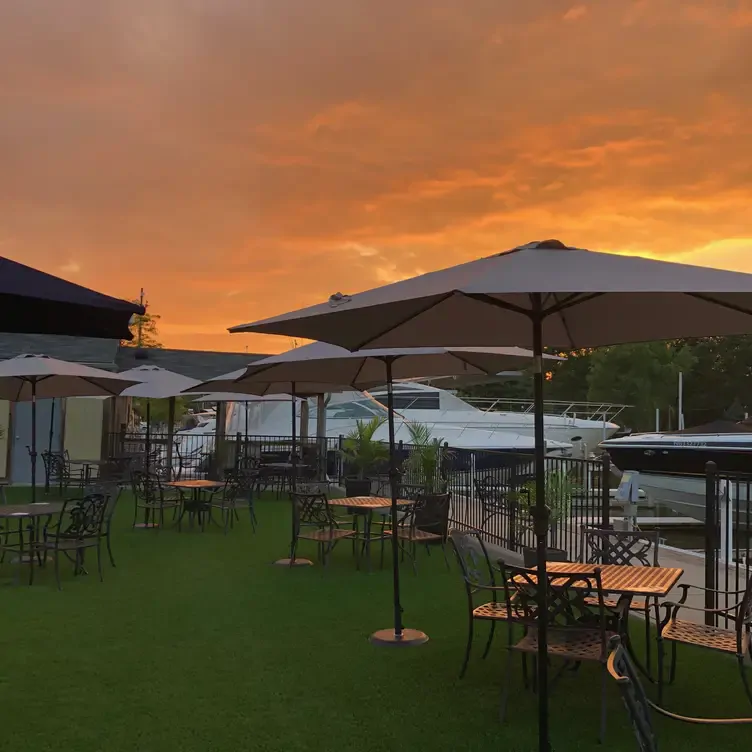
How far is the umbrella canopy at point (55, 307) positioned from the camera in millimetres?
3014

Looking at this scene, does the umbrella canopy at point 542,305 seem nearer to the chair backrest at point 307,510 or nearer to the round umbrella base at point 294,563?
the chair backrest at point 307,510

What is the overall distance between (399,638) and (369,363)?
307 cm

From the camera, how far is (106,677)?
5.06 meters

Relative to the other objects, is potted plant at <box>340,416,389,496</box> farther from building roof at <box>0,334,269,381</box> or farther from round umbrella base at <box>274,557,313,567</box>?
round umbrella base at <box>274,557,313,567</box>

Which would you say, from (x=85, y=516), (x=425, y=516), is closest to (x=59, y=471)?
(x=85, y=516)

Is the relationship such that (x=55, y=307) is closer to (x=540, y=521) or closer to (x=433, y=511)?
(x=540, y=521)

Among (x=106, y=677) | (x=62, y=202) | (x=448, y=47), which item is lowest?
(x=106, y=677)

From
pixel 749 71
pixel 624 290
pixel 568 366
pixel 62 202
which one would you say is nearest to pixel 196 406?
pixel 568 366

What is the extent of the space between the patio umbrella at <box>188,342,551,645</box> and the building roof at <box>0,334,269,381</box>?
9.25 meters

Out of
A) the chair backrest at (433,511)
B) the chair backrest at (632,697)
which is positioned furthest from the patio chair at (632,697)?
the chair backrest at (433,511)

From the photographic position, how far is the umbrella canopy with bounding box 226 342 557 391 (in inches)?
278

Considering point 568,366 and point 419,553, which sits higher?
point 568,366

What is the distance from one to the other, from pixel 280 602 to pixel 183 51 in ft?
30.9

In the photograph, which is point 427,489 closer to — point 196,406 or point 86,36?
point 86,36
